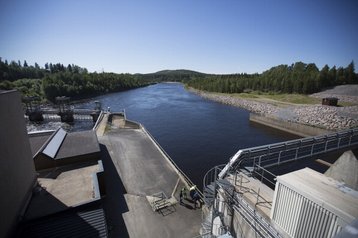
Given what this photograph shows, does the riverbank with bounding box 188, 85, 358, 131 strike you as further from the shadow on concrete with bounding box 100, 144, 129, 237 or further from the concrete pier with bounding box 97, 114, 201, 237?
the shadow on concrete with bounding box 100, 144, 129, 237

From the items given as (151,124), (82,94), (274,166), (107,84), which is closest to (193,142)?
(151,124)

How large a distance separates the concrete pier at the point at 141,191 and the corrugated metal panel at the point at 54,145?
447 cm

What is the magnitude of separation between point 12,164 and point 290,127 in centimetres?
4178

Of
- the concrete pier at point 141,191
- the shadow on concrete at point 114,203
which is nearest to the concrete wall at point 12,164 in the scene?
the shadow on concrete at point 114,203

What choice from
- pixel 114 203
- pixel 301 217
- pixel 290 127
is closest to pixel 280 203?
pixel 301 217

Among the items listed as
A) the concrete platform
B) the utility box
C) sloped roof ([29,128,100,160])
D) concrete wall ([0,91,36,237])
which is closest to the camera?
the utility box

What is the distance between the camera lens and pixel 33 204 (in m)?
11.6

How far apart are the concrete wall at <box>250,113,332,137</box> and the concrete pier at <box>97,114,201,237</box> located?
1122 inches

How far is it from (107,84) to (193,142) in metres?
96.8

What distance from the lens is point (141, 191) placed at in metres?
15.5

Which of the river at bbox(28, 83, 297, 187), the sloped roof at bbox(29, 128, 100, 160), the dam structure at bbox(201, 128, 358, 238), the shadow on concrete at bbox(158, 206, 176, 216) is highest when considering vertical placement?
the dam structure at bbox(201, 128, 358, 238)

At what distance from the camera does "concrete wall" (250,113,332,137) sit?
114ft

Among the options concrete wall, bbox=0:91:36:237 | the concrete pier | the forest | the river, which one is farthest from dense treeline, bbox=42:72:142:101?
concrete wall, bbox=0:91:36:237

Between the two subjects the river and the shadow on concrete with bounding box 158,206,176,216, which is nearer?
the shadow on concrete with bounding box 158,206,176,216
